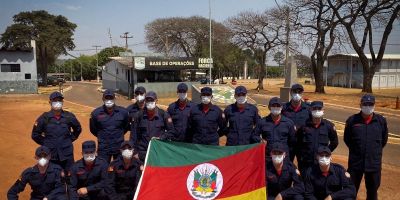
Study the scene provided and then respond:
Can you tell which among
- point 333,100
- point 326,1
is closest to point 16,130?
point 333,100

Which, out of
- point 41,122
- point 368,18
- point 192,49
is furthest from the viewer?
point 192,49

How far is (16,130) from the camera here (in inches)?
609

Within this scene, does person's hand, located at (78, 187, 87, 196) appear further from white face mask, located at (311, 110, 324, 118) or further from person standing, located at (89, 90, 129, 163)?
white face mask, located at (311, 110, 324, 118)

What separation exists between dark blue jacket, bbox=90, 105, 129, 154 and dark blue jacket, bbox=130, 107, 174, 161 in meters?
0.26

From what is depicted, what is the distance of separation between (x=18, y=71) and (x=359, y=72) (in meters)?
37.6

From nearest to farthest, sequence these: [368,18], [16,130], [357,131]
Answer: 1. [357,131]
2. [16,130]
3. [368,18]

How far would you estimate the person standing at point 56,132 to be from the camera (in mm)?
6785

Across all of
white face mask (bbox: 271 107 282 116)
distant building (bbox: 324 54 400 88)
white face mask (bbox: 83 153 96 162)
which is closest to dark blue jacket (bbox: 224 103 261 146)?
white face mask (bbox: 271 107 282 116)

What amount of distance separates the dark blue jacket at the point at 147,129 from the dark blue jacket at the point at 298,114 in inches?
80.1

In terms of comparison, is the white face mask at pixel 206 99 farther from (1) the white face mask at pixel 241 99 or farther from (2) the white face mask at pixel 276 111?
(2) the white face mask at pixel 276 111

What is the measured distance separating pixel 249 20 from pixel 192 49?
A: 18.1 meters

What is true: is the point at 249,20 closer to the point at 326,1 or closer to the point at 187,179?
the point at 326,1

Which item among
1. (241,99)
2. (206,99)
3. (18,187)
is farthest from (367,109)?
(18,187)

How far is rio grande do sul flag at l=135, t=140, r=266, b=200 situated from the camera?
18.6ft
